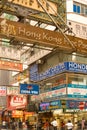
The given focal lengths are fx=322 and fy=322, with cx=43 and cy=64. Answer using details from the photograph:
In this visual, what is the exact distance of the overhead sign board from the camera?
769cm

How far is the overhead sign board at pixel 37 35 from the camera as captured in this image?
25.2 ft

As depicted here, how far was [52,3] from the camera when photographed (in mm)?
10023

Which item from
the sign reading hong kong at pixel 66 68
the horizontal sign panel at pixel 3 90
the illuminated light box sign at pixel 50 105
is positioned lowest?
the illuminated light box sign at pixel 50 105

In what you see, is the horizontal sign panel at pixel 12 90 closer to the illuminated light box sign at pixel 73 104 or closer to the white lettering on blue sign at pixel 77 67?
the illuminated light box sign at pixel 73 104

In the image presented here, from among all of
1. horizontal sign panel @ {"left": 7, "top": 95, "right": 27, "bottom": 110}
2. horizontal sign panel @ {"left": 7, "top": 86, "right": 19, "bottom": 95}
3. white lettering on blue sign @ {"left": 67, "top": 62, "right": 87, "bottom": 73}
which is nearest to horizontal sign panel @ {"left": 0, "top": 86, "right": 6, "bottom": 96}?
horizontal sign panel @ {"left": 7, "top": 86, "right": 19, "bottom": 95}

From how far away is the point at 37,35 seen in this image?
8055 millimetres

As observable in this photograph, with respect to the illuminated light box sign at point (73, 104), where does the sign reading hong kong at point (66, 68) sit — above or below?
above

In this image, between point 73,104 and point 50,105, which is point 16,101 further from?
point 50,105

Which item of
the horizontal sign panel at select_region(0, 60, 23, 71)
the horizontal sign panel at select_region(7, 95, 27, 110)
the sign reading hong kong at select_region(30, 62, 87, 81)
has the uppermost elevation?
the sign reading hong kong at select_region(30, 62, 87, 81)

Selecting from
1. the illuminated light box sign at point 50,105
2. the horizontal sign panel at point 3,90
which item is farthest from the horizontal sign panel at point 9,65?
the illuminated light box sign at point 50,105

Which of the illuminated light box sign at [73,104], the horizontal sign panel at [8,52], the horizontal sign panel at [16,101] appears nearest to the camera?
the horizontal sign panel at [8,52]

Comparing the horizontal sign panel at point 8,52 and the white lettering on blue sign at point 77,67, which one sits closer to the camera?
the horizontal sign panel at point 8,52

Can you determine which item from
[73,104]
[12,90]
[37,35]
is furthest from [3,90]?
[37,35]

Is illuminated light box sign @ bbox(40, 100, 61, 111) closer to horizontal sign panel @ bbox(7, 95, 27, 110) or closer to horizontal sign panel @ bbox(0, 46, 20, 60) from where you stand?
horizontal sign panel @ bbox(7, 95, 27, 110)
